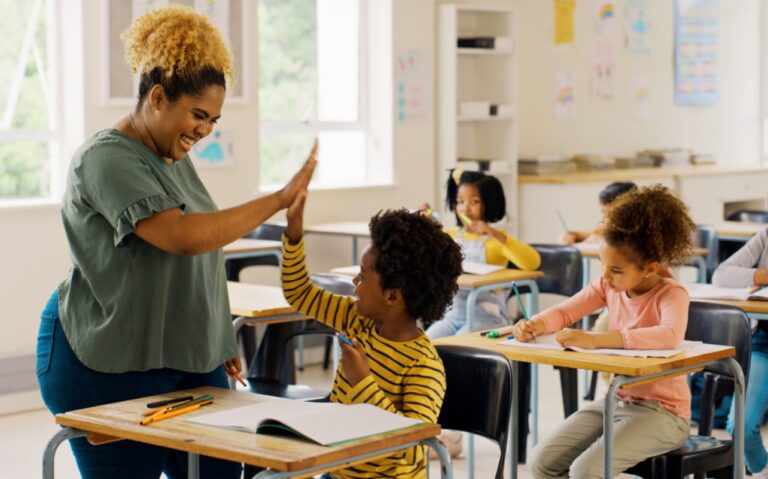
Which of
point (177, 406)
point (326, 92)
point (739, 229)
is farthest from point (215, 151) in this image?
point (177, 406)

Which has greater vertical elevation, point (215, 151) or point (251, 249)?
point (215, 151)

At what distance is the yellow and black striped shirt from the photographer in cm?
214

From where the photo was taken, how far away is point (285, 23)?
6613 mm

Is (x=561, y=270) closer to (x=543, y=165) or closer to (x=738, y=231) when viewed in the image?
(x=738, y=231)

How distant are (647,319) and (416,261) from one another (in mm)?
966

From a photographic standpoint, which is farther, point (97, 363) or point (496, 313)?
point (496, 313)

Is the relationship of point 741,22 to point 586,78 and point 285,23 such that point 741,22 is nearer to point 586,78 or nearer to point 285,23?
point 586,78

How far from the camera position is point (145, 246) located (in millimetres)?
2061

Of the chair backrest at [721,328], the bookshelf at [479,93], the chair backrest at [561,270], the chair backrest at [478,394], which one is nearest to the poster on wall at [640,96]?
the bookshelf at [479,93]

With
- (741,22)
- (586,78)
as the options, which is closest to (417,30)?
(586,78)

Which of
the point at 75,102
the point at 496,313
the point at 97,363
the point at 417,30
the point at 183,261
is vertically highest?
the point at 417,30

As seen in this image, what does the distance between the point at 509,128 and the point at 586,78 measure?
1083mm

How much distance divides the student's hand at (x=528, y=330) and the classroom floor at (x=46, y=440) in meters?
1.12

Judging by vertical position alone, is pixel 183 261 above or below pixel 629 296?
above
